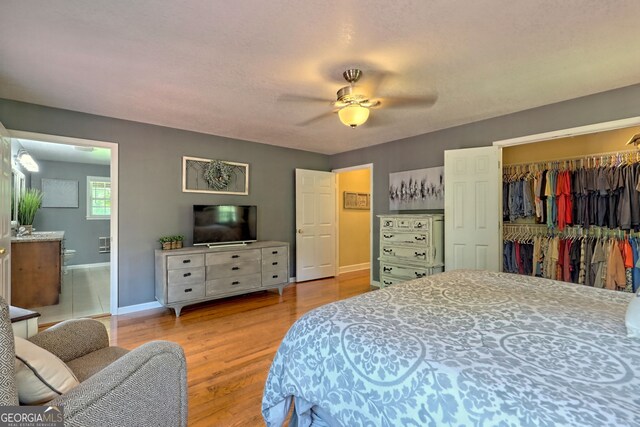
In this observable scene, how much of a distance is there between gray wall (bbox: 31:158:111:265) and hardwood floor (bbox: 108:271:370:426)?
4.40 metres

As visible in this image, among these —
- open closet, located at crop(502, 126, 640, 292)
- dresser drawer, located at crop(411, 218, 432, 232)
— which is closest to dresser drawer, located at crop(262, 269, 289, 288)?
dresser drawer, located at crop(411, 218, 432, 232)

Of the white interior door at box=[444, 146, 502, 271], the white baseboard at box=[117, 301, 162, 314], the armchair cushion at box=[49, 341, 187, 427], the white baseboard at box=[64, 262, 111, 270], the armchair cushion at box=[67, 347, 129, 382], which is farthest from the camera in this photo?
the white baseboard at box=[64, 262, 111, 270]

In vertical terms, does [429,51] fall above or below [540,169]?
above

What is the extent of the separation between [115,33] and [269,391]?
2.35 m

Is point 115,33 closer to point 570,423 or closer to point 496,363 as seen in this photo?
point 496,363

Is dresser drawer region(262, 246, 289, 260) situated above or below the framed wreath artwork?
below

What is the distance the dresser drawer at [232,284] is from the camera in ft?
12.5

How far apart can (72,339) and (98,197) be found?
6.82 meters

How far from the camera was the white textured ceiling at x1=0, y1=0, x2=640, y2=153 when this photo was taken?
→ 1.72m

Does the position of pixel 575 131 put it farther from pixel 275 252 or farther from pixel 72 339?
pixel 72 339

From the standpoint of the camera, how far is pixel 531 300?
1.57m

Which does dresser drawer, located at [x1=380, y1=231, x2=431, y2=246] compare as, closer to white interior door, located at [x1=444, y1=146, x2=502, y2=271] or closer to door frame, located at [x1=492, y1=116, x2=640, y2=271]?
white interior door, located at [x1=444, y1=146, x2=502, y2=271]

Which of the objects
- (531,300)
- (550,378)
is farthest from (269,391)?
(531,300)

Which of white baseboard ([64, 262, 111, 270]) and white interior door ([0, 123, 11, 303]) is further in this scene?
white baseboard ([64, 262, 111, 270])
